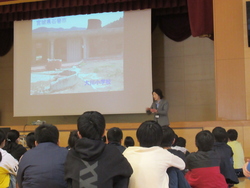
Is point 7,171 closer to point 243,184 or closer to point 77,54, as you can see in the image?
point 243,184

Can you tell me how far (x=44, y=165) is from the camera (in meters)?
1.95

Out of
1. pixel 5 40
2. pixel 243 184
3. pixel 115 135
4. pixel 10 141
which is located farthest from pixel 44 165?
pixel 5 40

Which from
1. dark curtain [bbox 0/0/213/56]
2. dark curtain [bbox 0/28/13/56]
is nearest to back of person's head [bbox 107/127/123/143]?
dark curtain [bbox 0/0/213/56]

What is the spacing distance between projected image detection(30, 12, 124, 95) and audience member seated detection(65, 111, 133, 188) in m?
5.61

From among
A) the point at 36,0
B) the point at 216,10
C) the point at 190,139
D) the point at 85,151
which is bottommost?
the point at 190,139

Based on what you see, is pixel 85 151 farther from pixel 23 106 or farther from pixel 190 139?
pixel 23 106

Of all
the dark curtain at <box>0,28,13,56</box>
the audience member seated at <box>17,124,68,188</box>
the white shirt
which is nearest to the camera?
the white shirt

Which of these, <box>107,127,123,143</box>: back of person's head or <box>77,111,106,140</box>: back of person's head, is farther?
<box>107,127,123,143</box>: back of person's head

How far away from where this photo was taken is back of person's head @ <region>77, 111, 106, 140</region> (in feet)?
5.73

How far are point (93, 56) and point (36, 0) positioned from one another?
1.71 meters

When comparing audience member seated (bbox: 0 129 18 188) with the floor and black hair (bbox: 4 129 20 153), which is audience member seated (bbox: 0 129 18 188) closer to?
black hair (bbox: 4 129 20 153)

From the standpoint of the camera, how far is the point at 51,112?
7.79m

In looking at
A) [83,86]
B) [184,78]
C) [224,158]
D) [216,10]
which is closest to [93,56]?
[83,86]

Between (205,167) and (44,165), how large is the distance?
120cm
